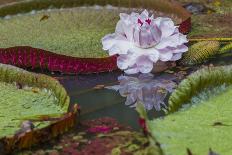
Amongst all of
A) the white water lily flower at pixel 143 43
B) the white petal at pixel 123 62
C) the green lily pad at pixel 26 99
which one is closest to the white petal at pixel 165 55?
the white water lily flower at pixel 143 43

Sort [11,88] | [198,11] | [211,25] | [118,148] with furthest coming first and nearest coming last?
[198,11]
[211,25]
[11,88]
[118,148]

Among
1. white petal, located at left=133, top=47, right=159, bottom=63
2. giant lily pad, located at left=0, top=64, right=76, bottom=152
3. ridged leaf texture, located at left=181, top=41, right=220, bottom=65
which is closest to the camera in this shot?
giant lily pad, located at left=0, top=64, right=76, bottom=152

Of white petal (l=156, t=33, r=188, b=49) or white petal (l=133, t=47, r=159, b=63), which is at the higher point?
white petal (l=156, t=33, r=188, b=49)

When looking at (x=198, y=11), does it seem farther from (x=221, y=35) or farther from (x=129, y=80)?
(x=129, y=80)

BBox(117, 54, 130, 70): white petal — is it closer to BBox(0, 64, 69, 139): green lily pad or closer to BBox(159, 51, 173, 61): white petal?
BBox(159, 51, 173, 61): white petal

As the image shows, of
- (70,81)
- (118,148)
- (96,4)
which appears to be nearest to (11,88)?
(70,81)

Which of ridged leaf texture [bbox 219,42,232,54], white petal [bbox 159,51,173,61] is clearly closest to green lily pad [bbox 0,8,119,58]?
white petal [bbox 159,51,173,61]

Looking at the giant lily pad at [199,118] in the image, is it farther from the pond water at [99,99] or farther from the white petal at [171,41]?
the white petal at [171,41]
